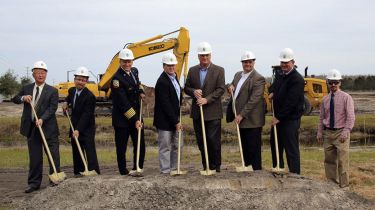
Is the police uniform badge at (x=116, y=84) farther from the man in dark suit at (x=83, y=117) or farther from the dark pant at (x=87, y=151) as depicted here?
the dark pant at (x=87, y=151)

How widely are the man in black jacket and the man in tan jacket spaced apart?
275mm

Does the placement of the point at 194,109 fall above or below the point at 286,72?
below

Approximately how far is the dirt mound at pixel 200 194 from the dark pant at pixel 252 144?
550 mm

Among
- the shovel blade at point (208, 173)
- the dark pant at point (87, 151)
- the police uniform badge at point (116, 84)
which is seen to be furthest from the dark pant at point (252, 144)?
the dark pant at point (87, 151)

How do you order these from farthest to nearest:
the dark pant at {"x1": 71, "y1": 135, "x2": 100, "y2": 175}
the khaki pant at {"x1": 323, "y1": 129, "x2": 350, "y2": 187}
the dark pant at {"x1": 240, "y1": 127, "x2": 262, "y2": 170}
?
the dark pant at {"x1": 71, "y1": 135, "x2": 100, "y2": 175} → the khaki pant at {"x1": 323, "y1": 129, "x2": 350, "y2": 187} → the dark pant at {"x1": 240, "y1": 127, "x2": 262, "y2": 170}

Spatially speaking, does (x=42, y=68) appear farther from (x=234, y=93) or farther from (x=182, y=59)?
(x=182, y=59)

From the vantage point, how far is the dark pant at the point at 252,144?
8.02m

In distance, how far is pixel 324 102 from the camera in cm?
865

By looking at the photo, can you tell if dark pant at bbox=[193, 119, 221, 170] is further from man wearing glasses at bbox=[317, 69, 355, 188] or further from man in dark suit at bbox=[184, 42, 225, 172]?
man wearing glasses at bbox=[317, 69, 355, 188]

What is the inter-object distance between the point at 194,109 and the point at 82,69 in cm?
206

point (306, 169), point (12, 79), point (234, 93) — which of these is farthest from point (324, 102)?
point (12, 79)

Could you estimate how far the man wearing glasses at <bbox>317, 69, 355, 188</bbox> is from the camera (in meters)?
8.27

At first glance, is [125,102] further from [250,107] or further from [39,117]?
[250,107]

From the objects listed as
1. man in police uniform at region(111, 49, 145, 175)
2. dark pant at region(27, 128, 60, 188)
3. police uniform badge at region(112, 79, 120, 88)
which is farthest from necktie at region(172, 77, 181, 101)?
dark pant at region(27, 128, 60, 188)
